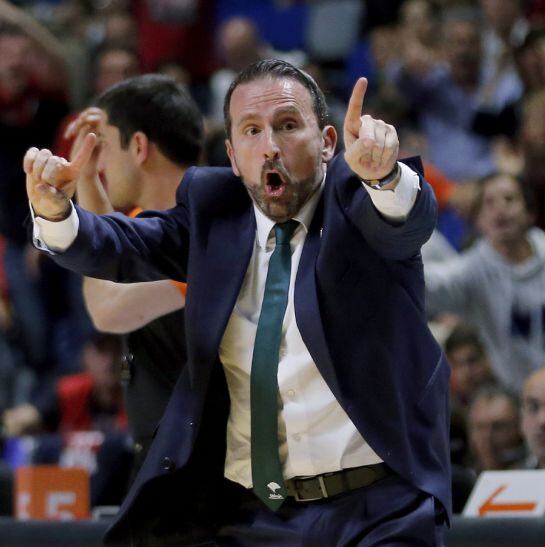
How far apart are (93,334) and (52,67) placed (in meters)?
2.31

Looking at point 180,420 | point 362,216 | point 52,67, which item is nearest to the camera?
point 362,216

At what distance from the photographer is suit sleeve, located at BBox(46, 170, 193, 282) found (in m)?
2.95

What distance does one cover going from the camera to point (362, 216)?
279cm

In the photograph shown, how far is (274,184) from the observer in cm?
299

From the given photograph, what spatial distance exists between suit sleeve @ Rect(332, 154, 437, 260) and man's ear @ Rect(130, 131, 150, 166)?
116 centimetres

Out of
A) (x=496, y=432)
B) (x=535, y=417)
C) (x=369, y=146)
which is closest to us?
(x=369, y=146)

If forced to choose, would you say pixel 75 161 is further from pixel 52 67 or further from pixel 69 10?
pixel 69 10

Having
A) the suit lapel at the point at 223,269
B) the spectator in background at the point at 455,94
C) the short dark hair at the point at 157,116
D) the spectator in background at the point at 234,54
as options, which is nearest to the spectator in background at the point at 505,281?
the spectator in background at the point at 455,94

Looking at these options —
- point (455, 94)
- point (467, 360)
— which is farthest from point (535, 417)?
point (455, 94)

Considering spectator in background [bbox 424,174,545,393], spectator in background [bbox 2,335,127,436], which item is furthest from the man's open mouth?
spectator in background [bbox 2,335,127,436]

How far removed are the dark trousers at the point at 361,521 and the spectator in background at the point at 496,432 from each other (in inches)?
99.7

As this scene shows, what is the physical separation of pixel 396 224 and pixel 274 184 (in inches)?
16.0

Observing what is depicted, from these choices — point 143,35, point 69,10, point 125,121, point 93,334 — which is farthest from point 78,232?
point 69,10

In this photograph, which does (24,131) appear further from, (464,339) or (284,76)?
(284,76)
